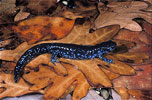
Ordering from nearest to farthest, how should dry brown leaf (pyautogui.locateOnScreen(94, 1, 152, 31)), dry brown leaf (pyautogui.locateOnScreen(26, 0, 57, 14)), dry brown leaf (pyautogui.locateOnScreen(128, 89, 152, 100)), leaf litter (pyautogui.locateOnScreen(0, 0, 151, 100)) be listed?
dry brown leaf (pyautogui.locateOnScreen(128, 89, 152, 100)) < leaf litter (pyautogui.locateOnScreen(0, 0, 151, 100)) < dry brown leaf (pyautogui.locateOnScreen(94, 1, 152, 31)) < dry brown leaf (pyautogui.locateOnScreen(26, 0, 57, 14))

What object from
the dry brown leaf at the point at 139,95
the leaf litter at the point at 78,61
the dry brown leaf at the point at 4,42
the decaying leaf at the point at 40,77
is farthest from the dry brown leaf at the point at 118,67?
the dry brown leaf at the point at 4,42

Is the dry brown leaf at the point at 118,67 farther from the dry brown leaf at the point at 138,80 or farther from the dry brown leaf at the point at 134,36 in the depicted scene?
the dry brown leaf at the point at 134,36

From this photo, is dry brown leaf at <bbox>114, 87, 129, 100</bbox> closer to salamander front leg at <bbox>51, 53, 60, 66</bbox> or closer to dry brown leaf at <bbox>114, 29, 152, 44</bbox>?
dry brown leaf at <bbox>114, 29, 152, 44</bbox>

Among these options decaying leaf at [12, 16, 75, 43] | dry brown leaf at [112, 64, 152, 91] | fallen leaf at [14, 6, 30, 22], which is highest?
fallen leaf at [14, 6, 30, 22]

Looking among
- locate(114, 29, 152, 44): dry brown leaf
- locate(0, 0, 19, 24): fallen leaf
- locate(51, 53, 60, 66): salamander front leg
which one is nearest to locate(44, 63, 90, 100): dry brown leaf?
locate(51, 53, 60, 66): salamander front leg

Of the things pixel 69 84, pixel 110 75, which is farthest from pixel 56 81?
pixel 110 75

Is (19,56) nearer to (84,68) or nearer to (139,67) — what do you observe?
(84,68)
